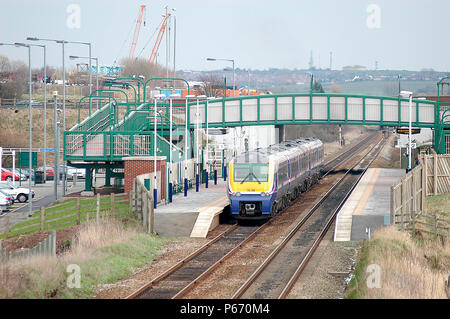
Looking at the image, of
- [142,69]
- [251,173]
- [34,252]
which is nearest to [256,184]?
[251,173]

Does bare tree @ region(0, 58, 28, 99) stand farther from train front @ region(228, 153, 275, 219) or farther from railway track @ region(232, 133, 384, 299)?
train front @ region(228, 153, 275, 219)

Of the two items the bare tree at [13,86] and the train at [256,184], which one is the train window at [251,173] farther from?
the bare tree at [13,86]

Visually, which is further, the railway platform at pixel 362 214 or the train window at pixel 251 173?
the train window at pixel 251 173

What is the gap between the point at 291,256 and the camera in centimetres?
2114

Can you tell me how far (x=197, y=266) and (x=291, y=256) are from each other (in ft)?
10.3

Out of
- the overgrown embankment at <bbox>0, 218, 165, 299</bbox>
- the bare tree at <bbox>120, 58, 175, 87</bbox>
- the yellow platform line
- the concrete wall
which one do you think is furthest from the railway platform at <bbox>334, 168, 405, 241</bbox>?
the bare tree at <bbox>120, 58, 175, 87</bbox>

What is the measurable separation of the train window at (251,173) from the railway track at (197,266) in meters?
1.92

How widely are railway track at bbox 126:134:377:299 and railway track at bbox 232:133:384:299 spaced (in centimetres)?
135

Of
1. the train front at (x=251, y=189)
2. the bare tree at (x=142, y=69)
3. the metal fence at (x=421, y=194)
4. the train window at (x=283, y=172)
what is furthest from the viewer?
the bare tree at (x=142, y=69)

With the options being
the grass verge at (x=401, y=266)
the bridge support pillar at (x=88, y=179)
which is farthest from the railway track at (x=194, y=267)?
the bridge support pillar at (x=88, y=179)

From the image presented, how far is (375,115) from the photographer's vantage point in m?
45.8

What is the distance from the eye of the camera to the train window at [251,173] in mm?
28031

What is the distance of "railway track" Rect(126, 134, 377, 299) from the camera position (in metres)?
16.5
